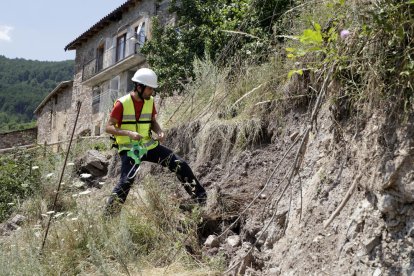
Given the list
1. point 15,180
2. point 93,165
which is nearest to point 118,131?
point 93,165

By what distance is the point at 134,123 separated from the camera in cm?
642

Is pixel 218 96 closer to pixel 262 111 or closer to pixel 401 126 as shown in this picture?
pixel 262 111

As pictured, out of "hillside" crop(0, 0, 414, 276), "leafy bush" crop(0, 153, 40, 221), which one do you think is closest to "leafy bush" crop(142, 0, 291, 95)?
"leafy bush" crop(0, 153, 40, 221)

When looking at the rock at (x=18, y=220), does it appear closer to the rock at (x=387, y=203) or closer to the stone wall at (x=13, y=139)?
the rock at (x=387, y=203)

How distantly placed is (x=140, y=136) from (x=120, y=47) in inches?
952

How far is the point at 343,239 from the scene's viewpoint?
3.86 metres

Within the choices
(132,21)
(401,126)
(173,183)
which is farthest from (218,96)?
(132,21)

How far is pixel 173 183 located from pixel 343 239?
283 cm

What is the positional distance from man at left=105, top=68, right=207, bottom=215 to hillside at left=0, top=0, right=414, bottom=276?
0.17 m

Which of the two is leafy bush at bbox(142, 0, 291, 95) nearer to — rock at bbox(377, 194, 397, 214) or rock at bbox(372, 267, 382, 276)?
rock at bbox(377, 194, 397, 214)

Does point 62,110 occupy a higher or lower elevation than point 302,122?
lower

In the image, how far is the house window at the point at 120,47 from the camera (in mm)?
29195

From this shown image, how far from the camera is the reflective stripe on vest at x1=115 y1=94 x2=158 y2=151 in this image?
6.30m

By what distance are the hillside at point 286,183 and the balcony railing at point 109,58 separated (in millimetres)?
20020
